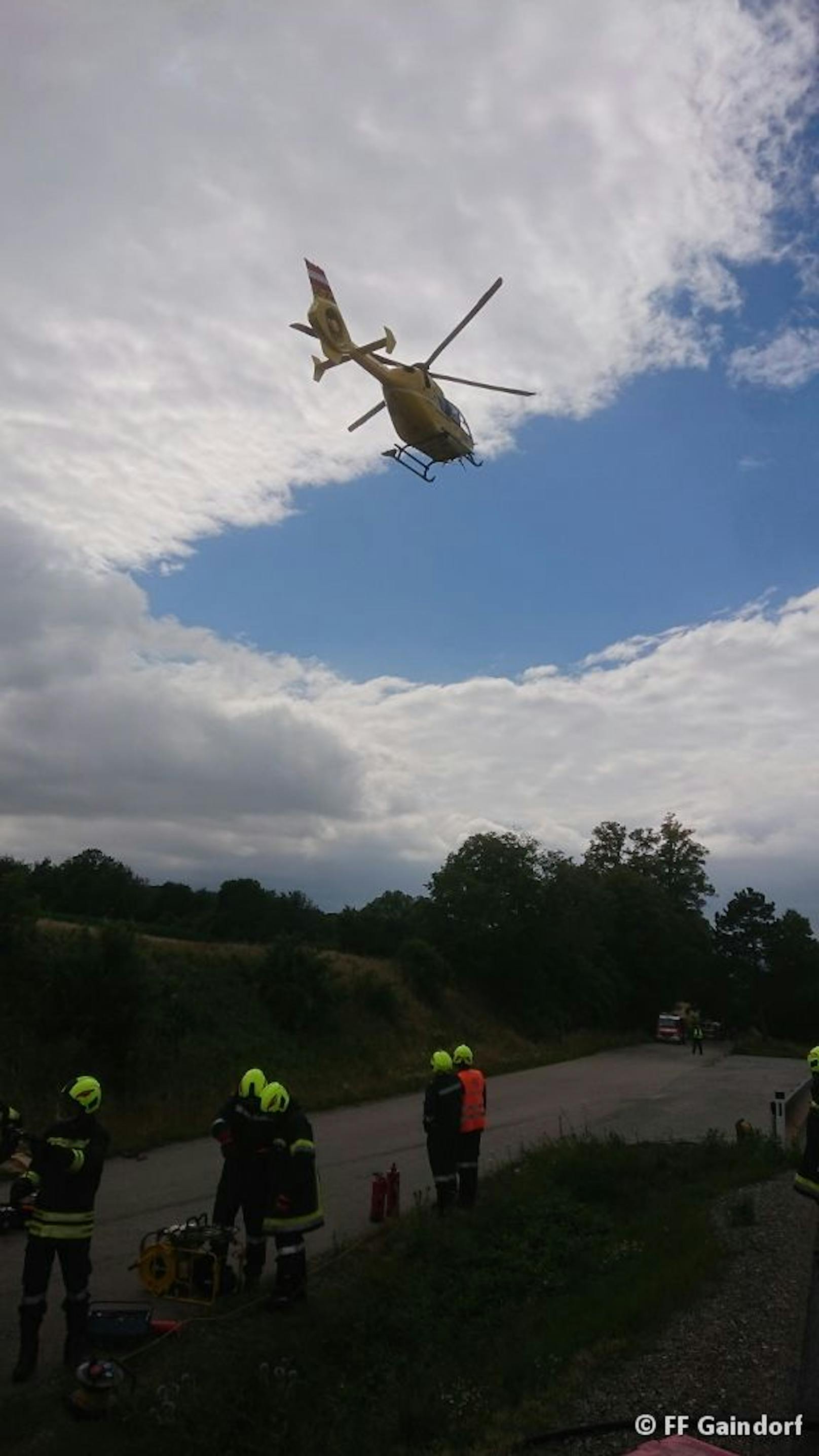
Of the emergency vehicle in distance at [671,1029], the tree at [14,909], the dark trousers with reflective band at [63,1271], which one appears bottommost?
the emergency vehicle in distance at [671,1029]

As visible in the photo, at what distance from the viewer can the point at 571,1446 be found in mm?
5562

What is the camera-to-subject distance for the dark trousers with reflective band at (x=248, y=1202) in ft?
28.6

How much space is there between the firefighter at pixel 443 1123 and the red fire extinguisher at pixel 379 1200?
2.00 feet

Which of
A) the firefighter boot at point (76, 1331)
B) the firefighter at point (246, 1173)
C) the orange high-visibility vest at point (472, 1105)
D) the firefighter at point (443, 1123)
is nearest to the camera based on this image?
the firefighter boot at point (76, 1331)

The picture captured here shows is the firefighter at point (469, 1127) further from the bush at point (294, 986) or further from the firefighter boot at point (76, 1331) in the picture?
the bush at point (294, 986)

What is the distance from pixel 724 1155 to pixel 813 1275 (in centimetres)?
696

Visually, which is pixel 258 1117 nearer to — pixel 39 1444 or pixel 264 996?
pixel 39 1444

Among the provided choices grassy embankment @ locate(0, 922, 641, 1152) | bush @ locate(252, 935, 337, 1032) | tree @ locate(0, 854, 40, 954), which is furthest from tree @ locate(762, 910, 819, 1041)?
tree @ locate(0, 854, 40, 954)

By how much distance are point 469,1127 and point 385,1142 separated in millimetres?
6322

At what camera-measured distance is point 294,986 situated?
2891cm

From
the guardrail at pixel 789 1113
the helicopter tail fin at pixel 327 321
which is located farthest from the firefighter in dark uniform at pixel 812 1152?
the helicopter tail fin at pixel 327 321

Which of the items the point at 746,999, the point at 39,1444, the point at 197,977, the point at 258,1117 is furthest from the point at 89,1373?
the point at 746,999

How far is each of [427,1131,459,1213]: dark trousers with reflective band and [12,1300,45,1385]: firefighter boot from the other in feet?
17.1

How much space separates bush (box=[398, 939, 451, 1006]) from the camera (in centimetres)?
4188
